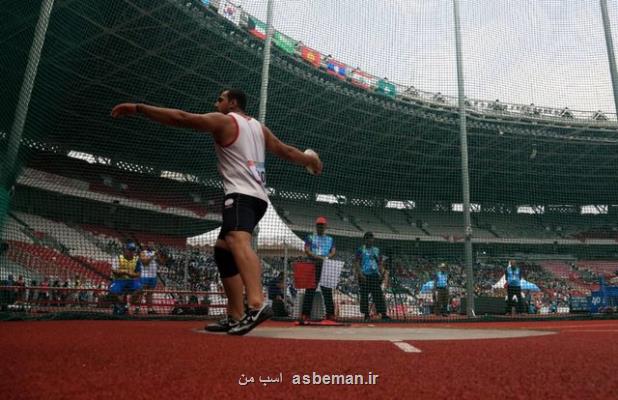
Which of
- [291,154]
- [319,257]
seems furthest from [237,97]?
[319,257]

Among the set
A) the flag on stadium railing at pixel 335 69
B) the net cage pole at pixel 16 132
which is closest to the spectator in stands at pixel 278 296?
the net cage pole at pixel 16 132

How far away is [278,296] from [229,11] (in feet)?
35.5

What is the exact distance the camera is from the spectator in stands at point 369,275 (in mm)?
7695

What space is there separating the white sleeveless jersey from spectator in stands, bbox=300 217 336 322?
3.62 m

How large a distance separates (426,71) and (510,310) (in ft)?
20.1

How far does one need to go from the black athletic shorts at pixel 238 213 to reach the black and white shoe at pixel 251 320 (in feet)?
1.63

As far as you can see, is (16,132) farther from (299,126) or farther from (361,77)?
(299,126)

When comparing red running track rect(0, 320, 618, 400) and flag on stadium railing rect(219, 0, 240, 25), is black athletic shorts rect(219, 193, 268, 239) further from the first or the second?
flag on stadium railing rect(219, 0, 240, 25)

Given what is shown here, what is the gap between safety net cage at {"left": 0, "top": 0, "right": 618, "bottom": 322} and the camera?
8.56m

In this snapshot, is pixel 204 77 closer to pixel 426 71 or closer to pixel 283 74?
pixel 283 74

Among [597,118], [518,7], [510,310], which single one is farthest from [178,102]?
[597,118]

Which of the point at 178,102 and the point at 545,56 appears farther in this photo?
the point at 178,102

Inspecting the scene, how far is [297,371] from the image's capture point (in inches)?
69.9

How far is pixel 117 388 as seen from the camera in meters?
1.42
